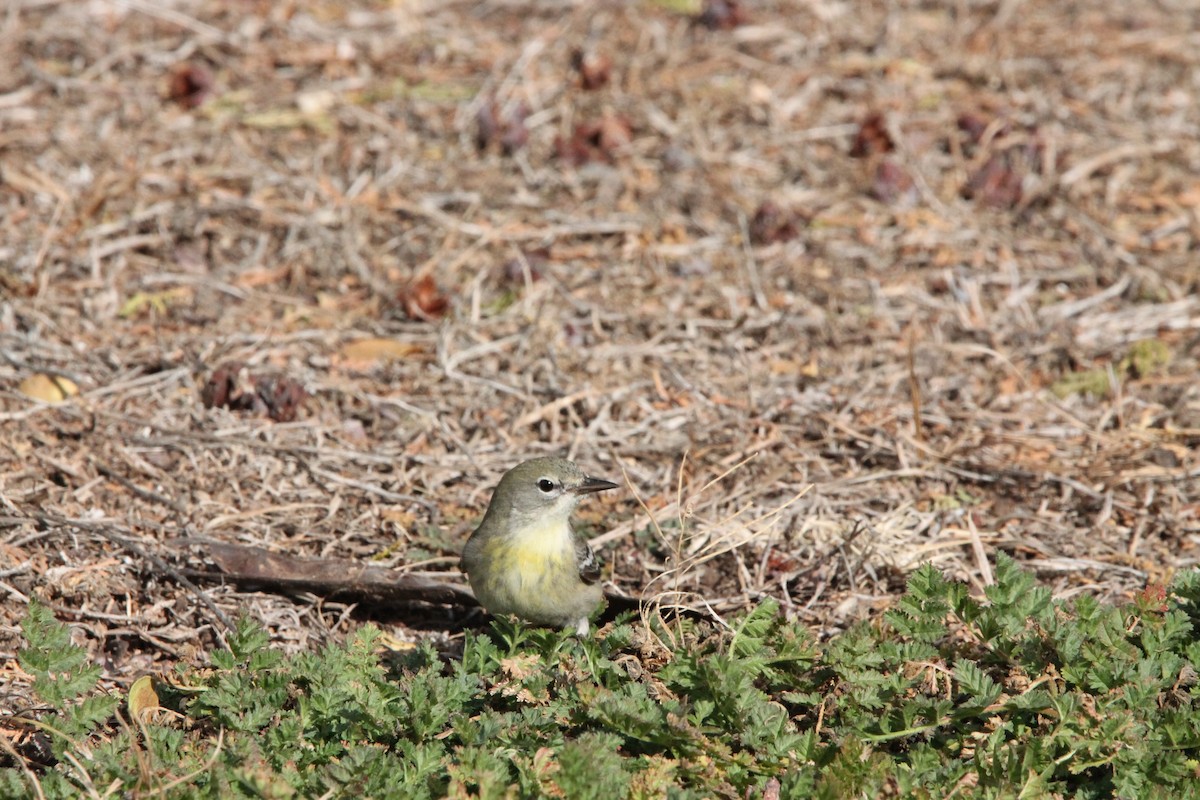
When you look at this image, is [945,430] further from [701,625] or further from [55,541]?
[55,541]

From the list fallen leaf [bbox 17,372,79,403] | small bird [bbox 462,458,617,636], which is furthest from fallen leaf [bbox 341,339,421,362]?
small bird [bbox 462,458,617,636]

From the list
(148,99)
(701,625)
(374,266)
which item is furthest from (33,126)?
(701,625)

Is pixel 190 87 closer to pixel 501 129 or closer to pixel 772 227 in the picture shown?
pixel 501 129

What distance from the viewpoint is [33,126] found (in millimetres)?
8828

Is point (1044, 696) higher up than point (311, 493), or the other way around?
point (1044, 696)

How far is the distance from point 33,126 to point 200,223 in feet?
5.54

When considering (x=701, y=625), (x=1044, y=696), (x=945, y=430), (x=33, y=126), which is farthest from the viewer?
(x=33, y=126)

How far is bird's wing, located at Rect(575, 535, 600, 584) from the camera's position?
222 inches

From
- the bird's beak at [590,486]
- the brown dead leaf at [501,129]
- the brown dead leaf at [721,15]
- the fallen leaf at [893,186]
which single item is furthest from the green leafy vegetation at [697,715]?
the brown dead leaf at [721,15]

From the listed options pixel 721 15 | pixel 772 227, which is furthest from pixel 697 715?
pixel 721 15

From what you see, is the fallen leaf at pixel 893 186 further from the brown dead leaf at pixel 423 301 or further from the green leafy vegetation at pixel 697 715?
the green leafy vegetation at pixel 697 715

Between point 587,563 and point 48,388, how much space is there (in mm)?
3082

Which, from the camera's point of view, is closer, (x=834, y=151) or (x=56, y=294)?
(x=56, y=294)

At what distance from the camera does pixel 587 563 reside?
18.6 feet
